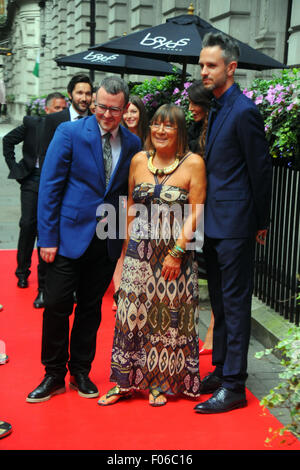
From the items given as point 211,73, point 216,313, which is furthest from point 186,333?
point 211,73

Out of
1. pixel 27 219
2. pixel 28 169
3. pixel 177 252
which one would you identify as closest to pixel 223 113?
pixel 177 252

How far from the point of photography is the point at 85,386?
4.44 meters

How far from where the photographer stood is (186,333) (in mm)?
4312

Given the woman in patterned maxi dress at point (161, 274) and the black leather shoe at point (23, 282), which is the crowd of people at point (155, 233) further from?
the black leather shoe at point (23, 282)

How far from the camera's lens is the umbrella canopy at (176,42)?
698cm

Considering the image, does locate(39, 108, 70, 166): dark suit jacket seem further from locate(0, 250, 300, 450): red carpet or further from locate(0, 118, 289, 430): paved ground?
locate(0, 118, 289, 430): paved ground

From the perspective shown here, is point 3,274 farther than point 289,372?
Yes

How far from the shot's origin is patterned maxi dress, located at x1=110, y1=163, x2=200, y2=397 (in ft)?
13.8

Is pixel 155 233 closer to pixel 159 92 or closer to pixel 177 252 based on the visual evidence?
pixel 177 252

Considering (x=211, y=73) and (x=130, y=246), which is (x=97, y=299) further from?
(x=211, y=73)

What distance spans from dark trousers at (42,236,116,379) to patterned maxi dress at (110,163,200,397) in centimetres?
20

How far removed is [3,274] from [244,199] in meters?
4.73

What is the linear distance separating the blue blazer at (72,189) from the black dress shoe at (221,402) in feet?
4.34

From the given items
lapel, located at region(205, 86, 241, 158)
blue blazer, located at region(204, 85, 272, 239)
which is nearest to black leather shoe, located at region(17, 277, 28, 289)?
blue blazer, located at region(204, 85, 272, 239)
